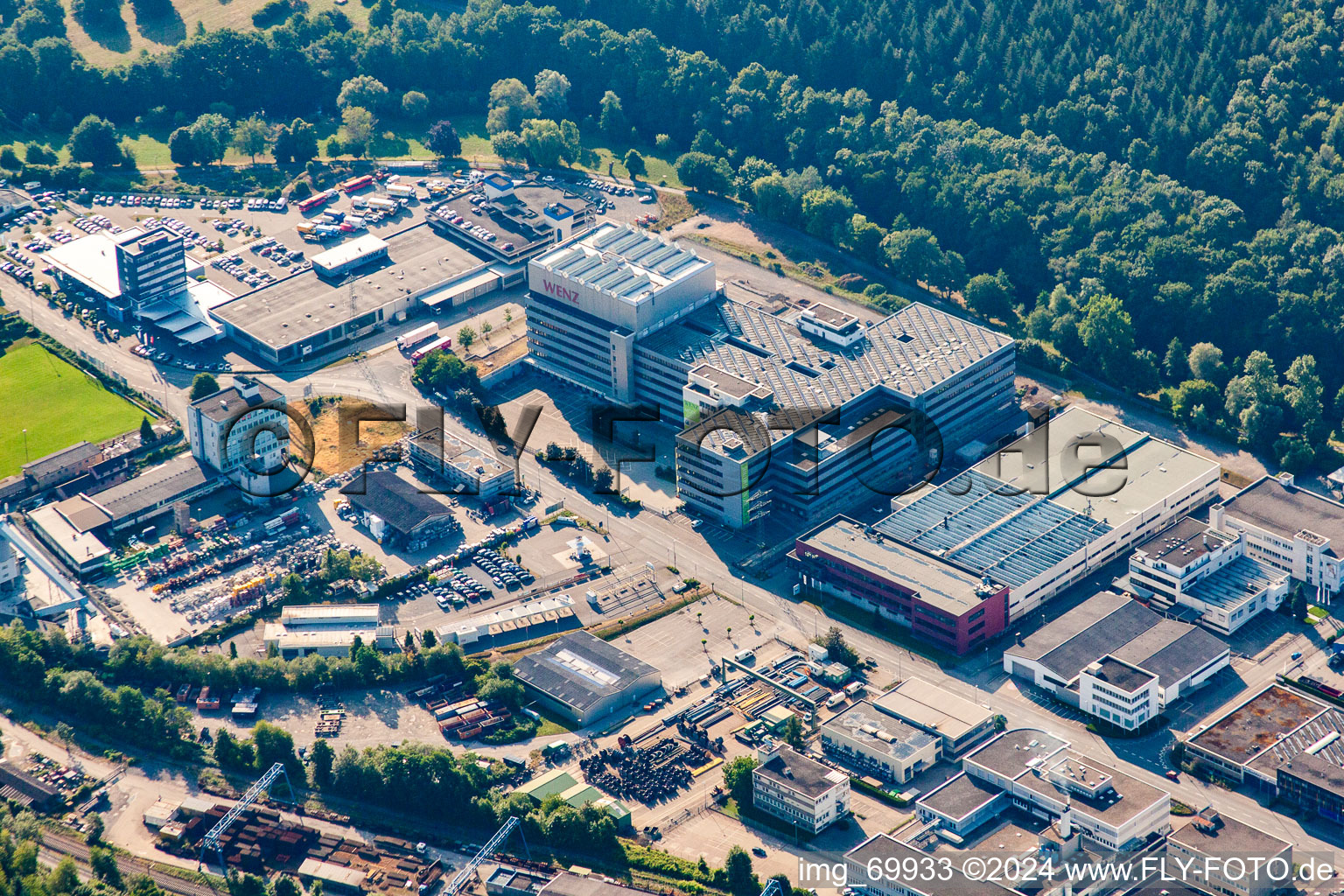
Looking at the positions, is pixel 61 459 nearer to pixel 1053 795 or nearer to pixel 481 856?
pixel 481 856

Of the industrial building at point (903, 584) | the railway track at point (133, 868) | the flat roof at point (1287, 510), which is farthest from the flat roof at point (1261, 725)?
the railway track at point (133, 868)

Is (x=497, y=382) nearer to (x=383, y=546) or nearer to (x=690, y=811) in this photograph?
(x=383, y=546)

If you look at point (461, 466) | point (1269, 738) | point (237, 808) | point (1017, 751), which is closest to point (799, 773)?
point (1017, 751)

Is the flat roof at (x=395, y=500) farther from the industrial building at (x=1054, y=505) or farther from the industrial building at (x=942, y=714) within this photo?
the industrial building at (x=942, y=714)

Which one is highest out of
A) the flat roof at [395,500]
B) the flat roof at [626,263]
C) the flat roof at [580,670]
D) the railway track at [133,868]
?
the flat roof at [626,263]

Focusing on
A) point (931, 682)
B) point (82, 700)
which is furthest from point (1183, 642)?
point (82, 700)

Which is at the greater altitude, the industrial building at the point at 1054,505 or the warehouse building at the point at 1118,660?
the industrial building at the point at 1054,505
